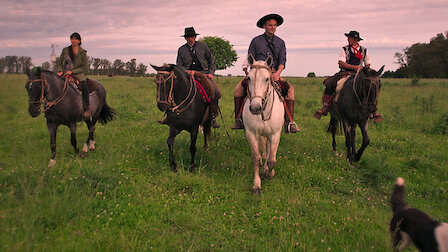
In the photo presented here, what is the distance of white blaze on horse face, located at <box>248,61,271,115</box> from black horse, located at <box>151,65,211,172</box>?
2.07 metres

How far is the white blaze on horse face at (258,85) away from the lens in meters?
4.79

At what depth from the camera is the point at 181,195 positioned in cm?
535

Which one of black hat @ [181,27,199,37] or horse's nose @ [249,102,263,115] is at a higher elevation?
black hat @ [181,27,199,37]

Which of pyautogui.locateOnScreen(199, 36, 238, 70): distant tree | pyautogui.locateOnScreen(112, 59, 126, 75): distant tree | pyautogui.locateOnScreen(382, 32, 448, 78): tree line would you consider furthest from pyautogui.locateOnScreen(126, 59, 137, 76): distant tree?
pyautogui.locateOnScreen(382, 32, 448, 78): tree line

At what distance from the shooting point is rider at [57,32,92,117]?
7688 millimetres

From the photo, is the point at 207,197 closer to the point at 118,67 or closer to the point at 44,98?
the point at 44,98

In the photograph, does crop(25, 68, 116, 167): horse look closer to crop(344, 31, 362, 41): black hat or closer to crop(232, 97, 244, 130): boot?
crop(232, 97, 244, 130): boot

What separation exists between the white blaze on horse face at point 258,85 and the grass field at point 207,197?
6.38 feet

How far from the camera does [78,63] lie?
25.4ft

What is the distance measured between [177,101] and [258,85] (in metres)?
2.50

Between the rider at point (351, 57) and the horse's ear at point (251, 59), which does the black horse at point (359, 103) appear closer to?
the rider at point (351, 57)

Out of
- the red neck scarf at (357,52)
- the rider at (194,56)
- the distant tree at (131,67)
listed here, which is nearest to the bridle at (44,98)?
the rider at (194,56)

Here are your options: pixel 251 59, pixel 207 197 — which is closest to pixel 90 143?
pixel 207 197

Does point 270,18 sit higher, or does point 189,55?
point 270,18
